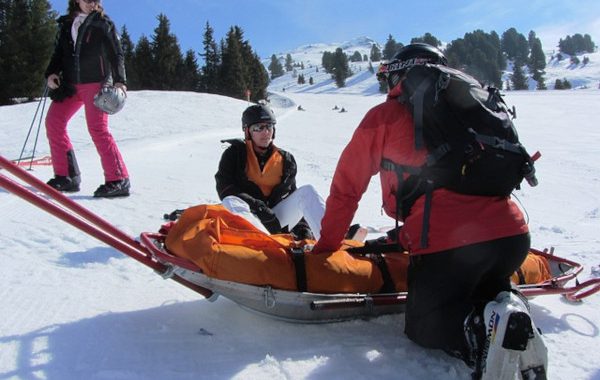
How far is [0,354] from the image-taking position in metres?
2.09

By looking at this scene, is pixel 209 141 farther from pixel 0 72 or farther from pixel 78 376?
pixel 0 72

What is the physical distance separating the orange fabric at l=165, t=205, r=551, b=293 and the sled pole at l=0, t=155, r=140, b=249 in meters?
0.25

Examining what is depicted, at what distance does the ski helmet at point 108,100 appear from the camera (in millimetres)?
4828

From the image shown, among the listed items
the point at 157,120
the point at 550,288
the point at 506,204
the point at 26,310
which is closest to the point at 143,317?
the point at 26,310

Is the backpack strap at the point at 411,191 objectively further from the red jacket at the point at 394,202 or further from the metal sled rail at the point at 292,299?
the metal sled rail at the point at 292,299

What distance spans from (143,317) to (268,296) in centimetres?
70

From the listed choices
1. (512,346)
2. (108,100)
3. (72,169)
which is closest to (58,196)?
(512,346)

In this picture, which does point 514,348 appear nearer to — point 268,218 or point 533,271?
point 533,271

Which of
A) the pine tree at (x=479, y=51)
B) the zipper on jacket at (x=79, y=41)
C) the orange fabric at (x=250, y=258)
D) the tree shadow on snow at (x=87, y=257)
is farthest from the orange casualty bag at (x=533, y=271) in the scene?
the pine tree at (x=479, y=51)

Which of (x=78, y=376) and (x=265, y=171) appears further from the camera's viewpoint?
(x=265, y=171)

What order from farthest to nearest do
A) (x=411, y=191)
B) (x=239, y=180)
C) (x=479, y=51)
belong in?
(x=479, y=51) → (x=239, y=180) → (x=411, y=191)

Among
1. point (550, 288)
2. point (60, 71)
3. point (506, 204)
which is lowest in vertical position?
point (550, 288)

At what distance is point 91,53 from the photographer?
498cm

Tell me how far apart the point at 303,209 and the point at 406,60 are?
1.42 meters
